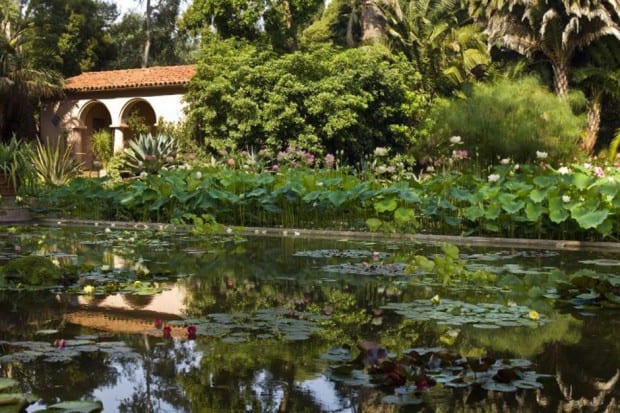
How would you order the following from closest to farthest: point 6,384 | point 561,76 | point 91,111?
point 6,384
point 561,76
point 91,111

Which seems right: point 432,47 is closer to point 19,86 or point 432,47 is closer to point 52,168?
point 19,86

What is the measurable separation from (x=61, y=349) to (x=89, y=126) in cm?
2806

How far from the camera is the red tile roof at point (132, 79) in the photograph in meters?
26.5

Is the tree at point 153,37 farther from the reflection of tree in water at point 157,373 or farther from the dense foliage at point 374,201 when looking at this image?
the reflection of tree in water at point 157,373

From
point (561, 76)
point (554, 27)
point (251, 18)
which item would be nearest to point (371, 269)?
point (251, 18)

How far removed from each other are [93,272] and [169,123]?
1980 cm

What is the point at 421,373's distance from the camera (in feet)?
10.6

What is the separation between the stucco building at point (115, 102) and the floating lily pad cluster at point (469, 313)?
836 inches

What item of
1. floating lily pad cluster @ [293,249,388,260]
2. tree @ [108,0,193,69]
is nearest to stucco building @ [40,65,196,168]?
tree @ [108,0,193,69]

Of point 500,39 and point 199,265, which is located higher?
point 500,39

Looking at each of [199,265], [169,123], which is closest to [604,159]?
[169,123]


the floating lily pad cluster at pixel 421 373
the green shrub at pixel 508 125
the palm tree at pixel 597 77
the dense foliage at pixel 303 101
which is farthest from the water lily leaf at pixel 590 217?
the palm tree at pixel 597 77

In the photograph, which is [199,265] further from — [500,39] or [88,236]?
[500,39]

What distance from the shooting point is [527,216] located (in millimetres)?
9359
